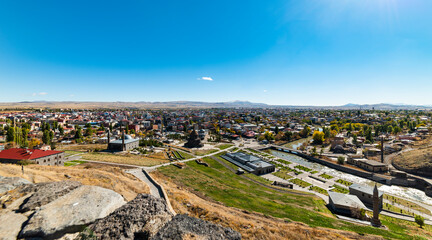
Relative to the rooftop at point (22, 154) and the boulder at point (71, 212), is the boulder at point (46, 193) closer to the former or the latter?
the boulder at point (71, 212)

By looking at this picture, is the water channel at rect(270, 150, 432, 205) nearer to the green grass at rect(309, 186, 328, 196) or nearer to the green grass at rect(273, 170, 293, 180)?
the green grass at rect(273, 170, 293, 180)

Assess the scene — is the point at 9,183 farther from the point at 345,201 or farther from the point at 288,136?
the point at 288,136

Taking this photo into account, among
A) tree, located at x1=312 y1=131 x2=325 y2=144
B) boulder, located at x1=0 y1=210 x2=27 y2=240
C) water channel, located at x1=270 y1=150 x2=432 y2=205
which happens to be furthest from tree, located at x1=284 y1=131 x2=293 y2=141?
boulder, located at x1=0 y1=210 x2=27 y2=240

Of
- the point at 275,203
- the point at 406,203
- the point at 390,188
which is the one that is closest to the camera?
the point at 275,203

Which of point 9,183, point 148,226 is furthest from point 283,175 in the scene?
point 9,183

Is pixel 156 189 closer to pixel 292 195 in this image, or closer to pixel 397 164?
pixel 292 195

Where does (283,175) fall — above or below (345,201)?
below
